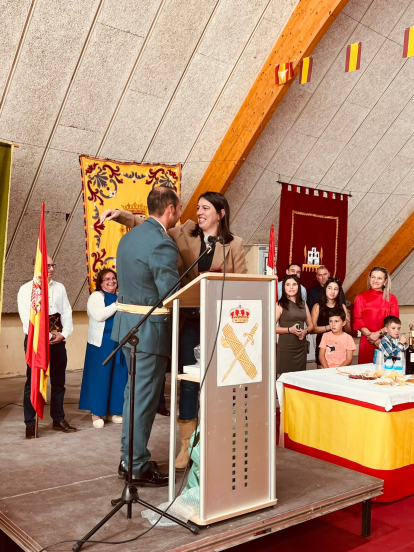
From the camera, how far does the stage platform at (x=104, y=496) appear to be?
198 centimetres

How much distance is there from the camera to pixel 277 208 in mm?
7012

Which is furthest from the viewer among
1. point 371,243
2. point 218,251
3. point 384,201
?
point 371,243

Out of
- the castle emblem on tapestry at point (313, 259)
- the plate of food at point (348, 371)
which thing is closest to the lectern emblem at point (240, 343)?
the plate of food at point (348, 371)

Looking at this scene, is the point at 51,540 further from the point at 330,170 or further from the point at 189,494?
the point at 330,170

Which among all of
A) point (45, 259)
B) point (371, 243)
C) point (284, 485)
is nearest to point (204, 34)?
point (45, 259)

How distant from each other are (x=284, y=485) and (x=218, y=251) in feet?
3.71

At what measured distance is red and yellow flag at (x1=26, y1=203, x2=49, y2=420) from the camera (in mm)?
3596

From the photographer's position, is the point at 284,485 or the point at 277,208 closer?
the point at 284,485

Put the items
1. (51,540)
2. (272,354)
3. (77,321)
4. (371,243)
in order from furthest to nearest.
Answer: (371,243)
(77,321)
(272,354)
(51,540)

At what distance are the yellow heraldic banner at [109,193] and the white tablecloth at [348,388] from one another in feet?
6.23

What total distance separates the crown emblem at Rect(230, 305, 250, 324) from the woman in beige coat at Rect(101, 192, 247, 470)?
20.7 inches

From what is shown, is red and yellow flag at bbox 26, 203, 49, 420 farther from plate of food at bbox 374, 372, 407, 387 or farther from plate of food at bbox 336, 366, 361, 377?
plate of food at bbox 374, 372, 407, 387

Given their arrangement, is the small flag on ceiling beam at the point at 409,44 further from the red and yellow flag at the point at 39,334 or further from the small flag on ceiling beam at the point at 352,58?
the red and yellow flag at the point at 39,334

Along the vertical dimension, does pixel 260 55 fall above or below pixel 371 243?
above
